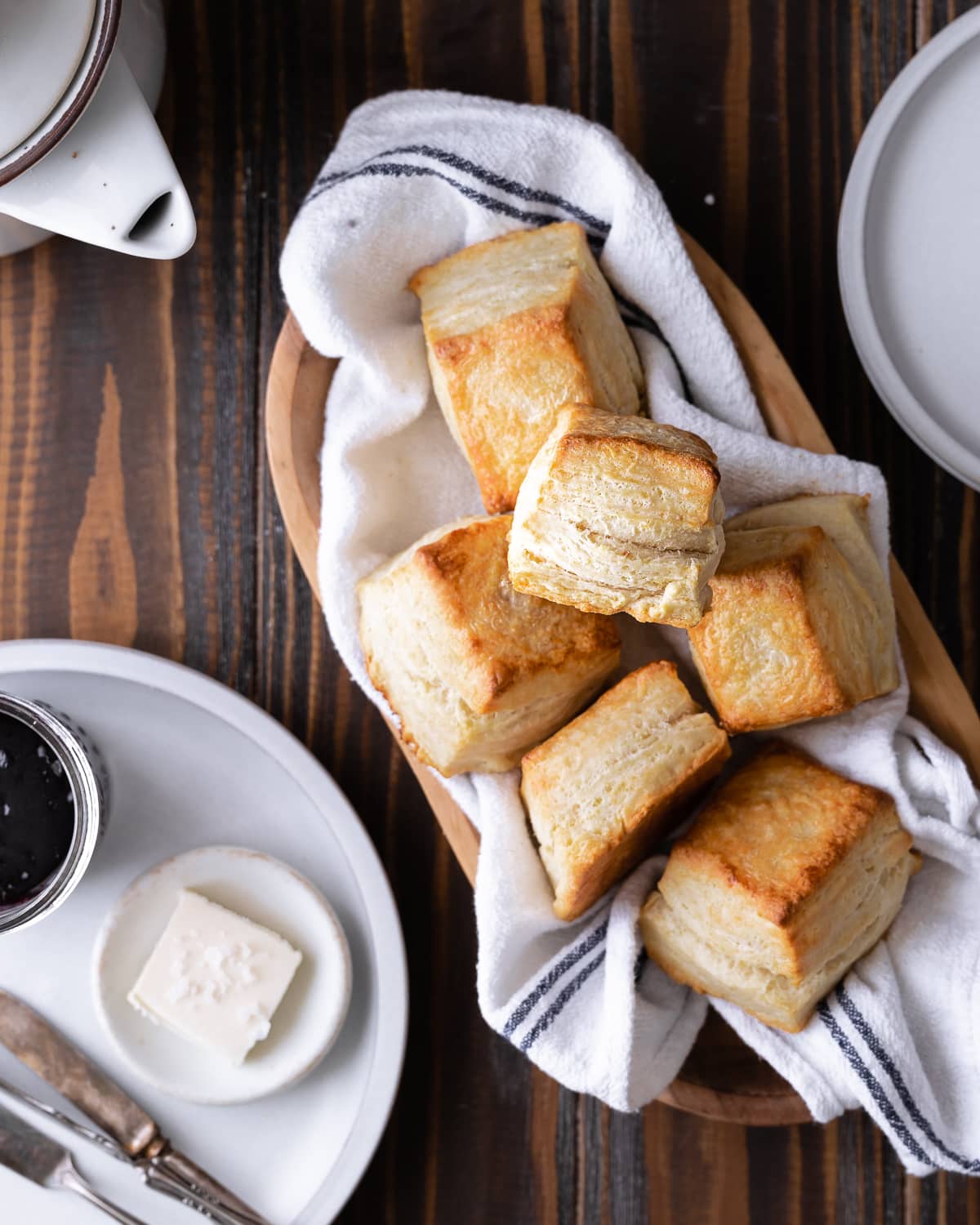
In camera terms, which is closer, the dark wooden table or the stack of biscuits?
the stack of biscuits

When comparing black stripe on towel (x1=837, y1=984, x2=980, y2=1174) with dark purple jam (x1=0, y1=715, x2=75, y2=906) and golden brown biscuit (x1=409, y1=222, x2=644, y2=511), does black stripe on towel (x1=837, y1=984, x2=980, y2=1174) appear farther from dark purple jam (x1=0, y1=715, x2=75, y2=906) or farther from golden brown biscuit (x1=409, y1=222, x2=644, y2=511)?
dark purple jam (x1=0, y1=715, x2=75, y2=906)

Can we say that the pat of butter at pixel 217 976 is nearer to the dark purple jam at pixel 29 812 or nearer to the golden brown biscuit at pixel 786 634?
the dark purple jam at pixel 29 812

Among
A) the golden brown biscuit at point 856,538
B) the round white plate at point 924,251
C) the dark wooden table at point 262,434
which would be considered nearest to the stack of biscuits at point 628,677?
the golden brown biscuit at point 856,538

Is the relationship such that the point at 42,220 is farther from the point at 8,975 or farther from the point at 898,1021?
the point at 898,1021

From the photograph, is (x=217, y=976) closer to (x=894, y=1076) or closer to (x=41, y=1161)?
(x=41, y=1161)

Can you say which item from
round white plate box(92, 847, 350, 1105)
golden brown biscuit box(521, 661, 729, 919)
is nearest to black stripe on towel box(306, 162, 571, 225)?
golden brown biscuit box(521, 661, 729, 919)

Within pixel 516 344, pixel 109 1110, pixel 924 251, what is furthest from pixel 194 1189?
pixel 924 251

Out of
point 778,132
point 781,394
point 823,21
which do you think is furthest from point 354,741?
point 823,21
